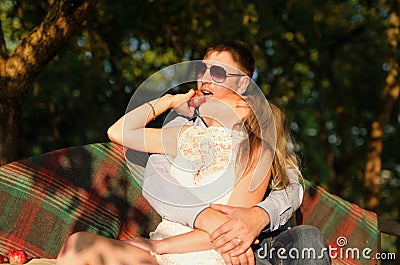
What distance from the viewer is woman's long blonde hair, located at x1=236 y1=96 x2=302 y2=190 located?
3684mm

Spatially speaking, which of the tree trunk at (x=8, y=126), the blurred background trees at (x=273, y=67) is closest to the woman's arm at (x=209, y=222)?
the tree trunk at (x=8, y=126)

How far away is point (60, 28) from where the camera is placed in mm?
4953

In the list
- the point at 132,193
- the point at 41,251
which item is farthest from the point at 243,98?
the point at 41,251

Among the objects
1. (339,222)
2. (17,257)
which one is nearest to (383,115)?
(339,222)

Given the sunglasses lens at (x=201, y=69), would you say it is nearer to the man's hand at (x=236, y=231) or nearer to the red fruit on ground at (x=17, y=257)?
the man's hand at (x=236, y=231)

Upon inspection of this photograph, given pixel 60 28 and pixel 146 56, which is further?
pixel 146 56

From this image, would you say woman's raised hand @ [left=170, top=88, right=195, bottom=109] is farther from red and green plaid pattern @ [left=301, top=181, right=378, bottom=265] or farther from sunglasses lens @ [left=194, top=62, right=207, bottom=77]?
red and green plaid pattern @ [left=301, top=181, right=378, bottom=265]

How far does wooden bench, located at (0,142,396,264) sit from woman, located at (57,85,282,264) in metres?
0.63

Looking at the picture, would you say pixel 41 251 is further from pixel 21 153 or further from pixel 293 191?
pixel 21 153

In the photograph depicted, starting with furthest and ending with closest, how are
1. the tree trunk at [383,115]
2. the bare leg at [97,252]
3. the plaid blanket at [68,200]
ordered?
the tree trunk at [383,115] → the plaid blanket at [68,200] → the bare leg at [97,252]

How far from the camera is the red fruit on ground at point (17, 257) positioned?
13.4 ft

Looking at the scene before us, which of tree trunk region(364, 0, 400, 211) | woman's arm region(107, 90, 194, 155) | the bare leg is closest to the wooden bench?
woman's arm region(107, 90, 194, 155)

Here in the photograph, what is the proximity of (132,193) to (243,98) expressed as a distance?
1.07 metres

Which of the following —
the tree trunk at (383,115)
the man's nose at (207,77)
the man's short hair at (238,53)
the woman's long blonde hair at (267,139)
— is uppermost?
the man's short hair at (238,53)
